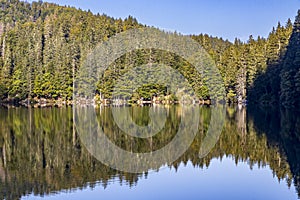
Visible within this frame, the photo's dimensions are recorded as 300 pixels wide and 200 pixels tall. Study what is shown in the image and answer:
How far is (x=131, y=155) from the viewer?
20.0 meters

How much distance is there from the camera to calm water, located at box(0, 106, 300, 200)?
13.7m

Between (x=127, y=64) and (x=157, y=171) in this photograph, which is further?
(x=127, y=64)

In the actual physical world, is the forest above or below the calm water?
above

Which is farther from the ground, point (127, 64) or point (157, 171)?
point (127, 64)

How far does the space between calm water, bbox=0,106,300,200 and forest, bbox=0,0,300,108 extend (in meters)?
28.0

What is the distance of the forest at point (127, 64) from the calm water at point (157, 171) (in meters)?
28.0

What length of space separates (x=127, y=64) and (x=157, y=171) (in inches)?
2241

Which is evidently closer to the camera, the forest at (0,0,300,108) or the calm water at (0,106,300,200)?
the calm water at (0,106,300,200)

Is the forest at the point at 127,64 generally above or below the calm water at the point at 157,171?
above

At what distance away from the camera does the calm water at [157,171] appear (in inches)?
539

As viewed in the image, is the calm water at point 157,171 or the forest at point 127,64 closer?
the calm water at point 157,171

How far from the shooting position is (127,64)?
7306 cm

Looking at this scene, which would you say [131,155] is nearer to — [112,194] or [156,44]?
[112,194]

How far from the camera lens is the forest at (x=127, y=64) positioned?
57531mm
